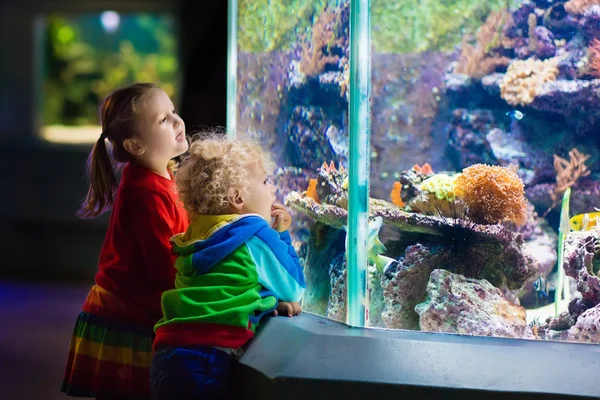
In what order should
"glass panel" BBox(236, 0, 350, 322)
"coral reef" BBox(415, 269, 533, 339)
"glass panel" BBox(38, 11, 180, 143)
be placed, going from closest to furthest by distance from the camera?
"coral reef" BBox(415, 269, 533, 339), "glass panel" BBox(236, 0, 350, 322), "glass panel" BBox(38, 11, 180, 143)

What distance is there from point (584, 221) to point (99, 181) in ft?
5.78

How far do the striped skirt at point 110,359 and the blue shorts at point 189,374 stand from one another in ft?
1.09

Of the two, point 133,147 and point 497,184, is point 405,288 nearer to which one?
point 497,184

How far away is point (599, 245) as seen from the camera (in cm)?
257

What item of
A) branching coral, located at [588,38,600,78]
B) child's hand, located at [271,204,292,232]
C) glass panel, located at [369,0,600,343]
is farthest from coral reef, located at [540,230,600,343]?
child's hand, located at [271,204,292,232]

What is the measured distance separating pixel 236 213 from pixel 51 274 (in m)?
5.42

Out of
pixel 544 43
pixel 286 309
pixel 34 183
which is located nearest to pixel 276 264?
pixel 286 309

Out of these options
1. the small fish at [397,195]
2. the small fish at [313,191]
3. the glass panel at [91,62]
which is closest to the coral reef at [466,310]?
the small fish at [397,195]

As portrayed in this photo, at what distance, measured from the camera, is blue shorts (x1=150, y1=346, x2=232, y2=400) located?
7.88ft

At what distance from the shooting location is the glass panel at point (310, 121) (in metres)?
2.62

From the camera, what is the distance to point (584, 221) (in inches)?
105

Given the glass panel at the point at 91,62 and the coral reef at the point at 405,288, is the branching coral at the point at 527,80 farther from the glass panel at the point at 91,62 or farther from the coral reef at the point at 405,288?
the glass panel at the point at 91,62

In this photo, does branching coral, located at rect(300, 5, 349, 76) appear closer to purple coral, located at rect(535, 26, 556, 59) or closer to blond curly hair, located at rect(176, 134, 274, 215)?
blond curly hair, located at rect(176, 134, 274, 215)

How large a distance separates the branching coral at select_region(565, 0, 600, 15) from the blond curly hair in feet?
3.92
